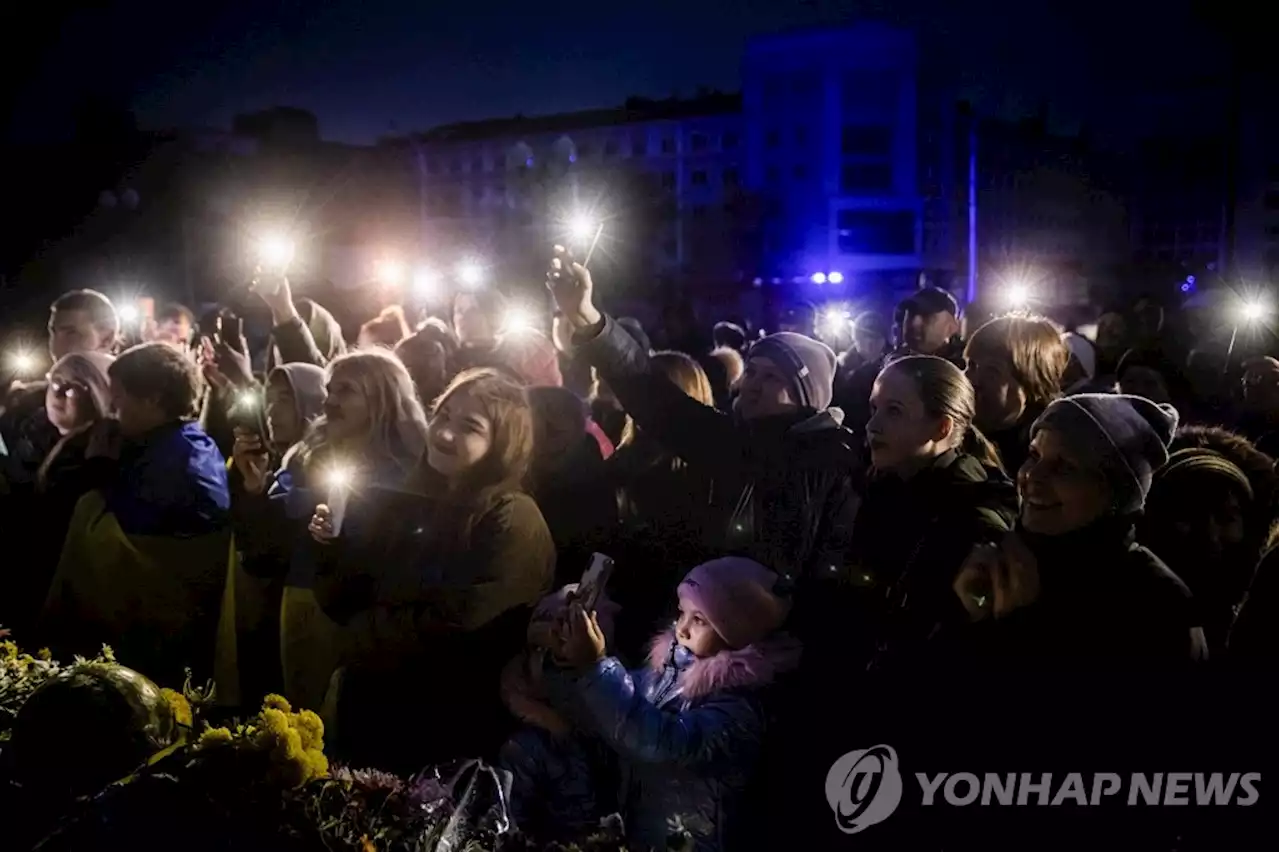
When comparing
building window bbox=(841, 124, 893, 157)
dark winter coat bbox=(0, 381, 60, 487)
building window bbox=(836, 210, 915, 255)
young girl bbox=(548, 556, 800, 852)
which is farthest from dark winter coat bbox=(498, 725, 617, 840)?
building window bbox=(841, 124, 893, 157)

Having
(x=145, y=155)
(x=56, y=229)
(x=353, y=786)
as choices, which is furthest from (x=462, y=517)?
(x=145, y=155)

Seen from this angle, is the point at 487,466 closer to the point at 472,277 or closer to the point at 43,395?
the point at 43,395

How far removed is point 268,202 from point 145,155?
38.7ft

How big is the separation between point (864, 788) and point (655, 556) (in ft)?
4.66

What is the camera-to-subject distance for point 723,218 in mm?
56438

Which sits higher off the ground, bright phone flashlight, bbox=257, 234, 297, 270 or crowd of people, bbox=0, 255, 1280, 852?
bright phone flashlight, bbox=257, 234, 297, 270

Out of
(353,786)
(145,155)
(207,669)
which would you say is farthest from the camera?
(145,155)

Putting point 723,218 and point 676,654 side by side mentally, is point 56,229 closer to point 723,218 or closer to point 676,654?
point 676,654

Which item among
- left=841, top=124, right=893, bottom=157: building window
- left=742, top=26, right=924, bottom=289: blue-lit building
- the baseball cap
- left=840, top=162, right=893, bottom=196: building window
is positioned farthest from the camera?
left=840, top=162, right=893, bottom=196: building window

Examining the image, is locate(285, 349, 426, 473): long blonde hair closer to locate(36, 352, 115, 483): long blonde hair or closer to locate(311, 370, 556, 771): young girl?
locate(311, 370, 556, 771): young girl

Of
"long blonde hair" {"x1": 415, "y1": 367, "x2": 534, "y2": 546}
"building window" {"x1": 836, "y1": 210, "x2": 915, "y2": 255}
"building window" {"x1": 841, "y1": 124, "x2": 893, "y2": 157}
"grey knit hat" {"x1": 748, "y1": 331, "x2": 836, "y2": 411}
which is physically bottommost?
"long blonde hair" {"x1": 415, "y1": 367, "x2": 534, "y2": 546}

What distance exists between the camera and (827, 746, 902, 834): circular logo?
317cm

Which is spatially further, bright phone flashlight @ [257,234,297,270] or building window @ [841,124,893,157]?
building window @ [841,124,893,157]

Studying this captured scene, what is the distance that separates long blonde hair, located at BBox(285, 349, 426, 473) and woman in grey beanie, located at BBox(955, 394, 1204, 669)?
234 cm
